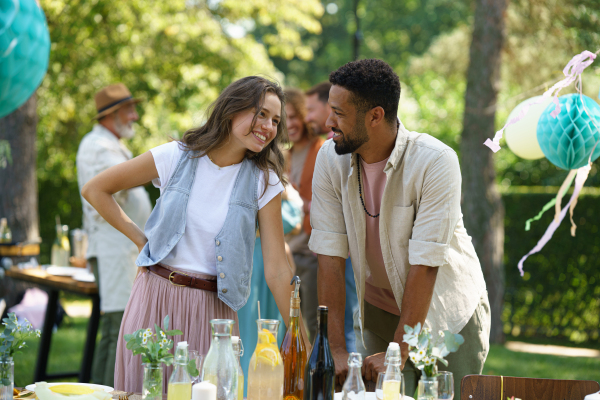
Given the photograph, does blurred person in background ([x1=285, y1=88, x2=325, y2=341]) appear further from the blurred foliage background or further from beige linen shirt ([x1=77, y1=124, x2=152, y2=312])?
the blurred foliage background

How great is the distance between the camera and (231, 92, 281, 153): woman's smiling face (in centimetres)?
222

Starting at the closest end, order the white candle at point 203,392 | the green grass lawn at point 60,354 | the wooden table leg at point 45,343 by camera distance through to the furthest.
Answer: the white candle at point 203,392
the wooden table leg at point 45,343
the green grass lawn at point 60,354

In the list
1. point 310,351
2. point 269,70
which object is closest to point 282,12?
point 269,70

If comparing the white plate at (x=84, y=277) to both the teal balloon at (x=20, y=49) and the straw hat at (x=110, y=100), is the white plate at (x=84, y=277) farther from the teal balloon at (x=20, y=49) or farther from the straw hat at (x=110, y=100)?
the teal balloon at (x=20, y=49)

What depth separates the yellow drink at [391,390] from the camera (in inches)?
62.3

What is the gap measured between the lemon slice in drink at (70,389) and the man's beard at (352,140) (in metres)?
1.14

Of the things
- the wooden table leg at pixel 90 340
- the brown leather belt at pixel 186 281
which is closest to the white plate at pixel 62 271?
the wooden table leg at pixel 90 340

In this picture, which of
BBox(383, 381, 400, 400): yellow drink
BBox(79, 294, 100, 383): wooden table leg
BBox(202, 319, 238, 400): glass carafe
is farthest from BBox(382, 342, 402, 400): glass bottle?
BBox(79, 294, 100, 383): wooden table leg

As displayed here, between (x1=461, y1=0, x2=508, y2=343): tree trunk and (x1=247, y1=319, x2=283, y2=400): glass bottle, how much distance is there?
612 cm

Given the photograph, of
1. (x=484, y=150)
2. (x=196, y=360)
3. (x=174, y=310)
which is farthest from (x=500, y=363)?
(x=196, y=360)

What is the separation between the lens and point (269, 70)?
11125 mm

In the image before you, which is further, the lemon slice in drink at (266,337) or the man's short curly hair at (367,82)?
the man's short curly hair at (367,82)

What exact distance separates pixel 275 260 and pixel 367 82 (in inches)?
27.9

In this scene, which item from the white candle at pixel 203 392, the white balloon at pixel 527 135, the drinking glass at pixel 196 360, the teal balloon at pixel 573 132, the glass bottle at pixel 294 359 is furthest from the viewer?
the white balloon at pixel 527 135
